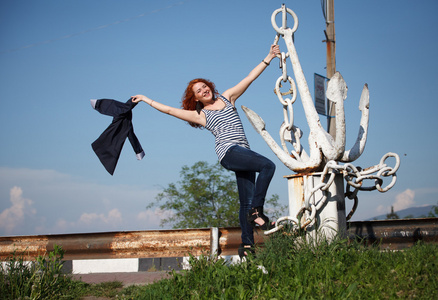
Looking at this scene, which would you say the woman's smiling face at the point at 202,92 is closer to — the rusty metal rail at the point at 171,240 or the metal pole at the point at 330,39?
the rusty metal rail at the point at 171,240

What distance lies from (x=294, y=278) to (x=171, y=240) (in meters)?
2.89

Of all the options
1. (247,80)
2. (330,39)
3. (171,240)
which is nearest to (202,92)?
(247,80)

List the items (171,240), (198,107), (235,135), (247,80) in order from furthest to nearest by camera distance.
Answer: (171,240) < (247,80) < (198,107) < (235,135)

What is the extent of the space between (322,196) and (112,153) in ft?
8.47

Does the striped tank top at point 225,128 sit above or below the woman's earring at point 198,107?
below

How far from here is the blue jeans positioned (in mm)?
4457

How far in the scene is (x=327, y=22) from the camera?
8.68 m

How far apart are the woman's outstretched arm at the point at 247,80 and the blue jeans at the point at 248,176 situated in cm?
85

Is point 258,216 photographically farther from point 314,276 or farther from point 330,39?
point 330,39

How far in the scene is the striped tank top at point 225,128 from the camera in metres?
4.76

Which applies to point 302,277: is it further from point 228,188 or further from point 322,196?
point 228,188

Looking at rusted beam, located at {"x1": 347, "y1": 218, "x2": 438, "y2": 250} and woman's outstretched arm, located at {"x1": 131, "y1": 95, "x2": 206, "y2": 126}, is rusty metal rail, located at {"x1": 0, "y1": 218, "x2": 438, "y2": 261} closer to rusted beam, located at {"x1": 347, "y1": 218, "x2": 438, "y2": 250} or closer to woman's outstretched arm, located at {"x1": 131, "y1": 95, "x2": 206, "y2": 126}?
rusted beam, located at {"x1": 347, "y1": 218, "x2": 438, "y2": 250}

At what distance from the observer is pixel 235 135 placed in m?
4.79

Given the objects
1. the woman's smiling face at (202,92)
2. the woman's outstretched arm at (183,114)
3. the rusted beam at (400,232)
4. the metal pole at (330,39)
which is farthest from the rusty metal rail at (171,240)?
the metal pole at (330,39)
